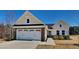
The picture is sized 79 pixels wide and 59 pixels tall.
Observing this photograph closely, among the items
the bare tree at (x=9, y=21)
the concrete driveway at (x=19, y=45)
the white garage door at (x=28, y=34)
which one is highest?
the bare tree at (x=9, y=21)

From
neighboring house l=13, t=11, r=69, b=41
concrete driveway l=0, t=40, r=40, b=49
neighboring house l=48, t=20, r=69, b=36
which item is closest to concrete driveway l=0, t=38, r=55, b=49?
concrete driveway l=0, t=40, r=40, b=49

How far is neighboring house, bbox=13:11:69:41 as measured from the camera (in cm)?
660

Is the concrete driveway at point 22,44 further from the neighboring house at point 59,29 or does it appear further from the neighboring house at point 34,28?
the neighboring house at point 59,29

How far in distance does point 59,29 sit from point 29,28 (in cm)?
88

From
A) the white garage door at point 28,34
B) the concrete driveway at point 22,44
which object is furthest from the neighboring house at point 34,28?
the concrete driveway at point 22,44

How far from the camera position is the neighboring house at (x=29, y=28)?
6.64 metres

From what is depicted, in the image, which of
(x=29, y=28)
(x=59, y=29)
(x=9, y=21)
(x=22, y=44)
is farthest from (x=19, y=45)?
(x=59, y=29)

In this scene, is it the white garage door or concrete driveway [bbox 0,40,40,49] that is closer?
concrete driveway [bbox 0,40,40,49]

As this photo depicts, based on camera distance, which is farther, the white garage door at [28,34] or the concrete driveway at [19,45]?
the white garage door at [28,34]

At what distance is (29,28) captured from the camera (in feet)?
22.4

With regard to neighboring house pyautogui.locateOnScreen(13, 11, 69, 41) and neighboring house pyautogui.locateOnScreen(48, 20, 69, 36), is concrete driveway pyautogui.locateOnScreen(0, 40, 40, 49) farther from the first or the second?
neighboring house pyautogui.locateOnScreen(48, 20, 69, 36)

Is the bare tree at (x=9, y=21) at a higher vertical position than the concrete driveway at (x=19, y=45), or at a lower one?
higher
